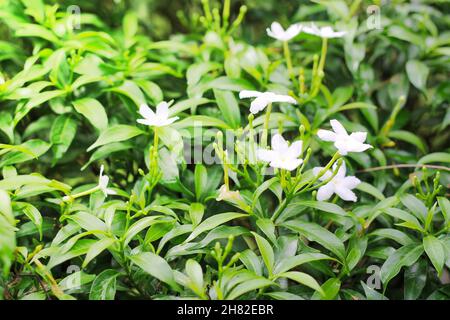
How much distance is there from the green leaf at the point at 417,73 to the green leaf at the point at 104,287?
3.29ft

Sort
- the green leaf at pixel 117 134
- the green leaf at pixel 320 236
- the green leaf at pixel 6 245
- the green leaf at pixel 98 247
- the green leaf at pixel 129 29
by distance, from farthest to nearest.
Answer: the green leaf at pixel 129 29
the green leaf at pixel 117 134
the green leaf at pixel 320 236
the green leaf at pixel 98 247
the green leaf at pixel 6 245

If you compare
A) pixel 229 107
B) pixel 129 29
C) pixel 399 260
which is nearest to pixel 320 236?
pixel 399 260

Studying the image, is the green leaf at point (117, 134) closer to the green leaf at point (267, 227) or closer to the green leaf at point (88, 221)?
the green leaf at point (88, 221)

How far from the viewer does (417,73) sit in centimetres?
150

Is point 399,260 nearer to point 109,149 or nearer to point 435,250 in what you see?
point 435,250

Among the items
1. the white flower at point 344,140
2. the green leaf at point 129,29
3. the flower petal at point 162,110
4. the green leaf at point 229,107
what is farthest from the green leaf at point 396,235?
the green leaf at point 129,29

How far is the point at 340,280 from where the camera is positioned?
3.80ft

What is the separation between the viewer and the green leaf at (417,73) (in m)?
1.48

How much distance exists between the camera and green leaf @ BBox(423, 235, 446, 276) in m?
1.03

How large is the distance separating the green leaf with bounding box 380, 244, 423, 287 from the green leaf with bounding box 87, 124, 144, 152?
659 mm

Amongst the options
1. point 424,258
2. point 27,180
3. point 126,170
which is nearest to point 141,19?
point 126,170

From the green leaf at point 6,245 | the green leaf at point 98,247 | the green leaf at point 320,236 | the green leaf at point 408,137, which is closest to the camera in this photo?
the green leaf at point 6,245
